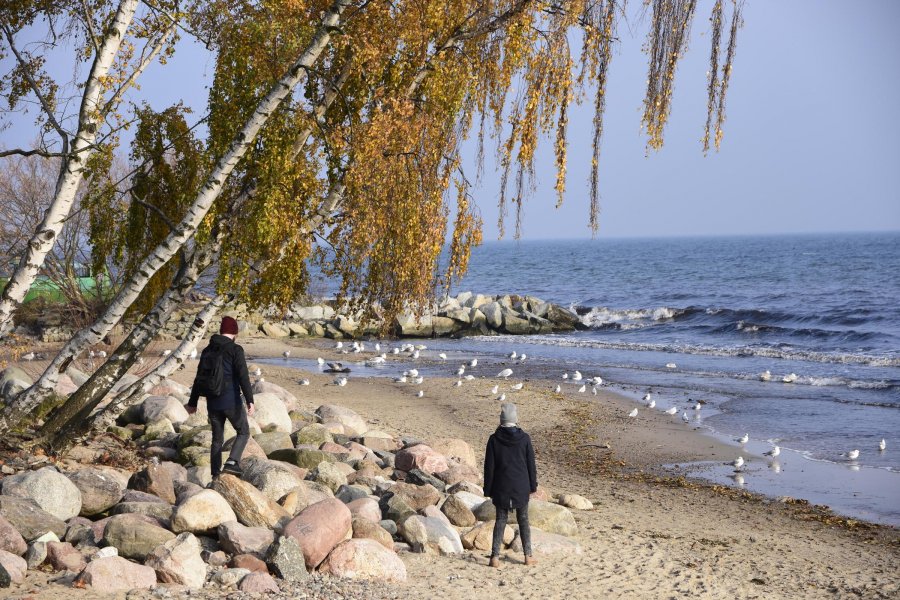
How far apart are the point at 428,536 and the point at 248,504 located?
1.96m

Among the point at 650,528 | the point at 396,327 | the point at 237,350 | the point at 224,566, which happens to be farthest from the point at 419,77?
the point at 396,327

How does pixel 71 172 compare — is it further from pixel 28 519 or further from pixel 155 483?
pixel 28 519

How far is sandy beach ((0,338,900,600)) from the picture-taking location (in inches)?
352

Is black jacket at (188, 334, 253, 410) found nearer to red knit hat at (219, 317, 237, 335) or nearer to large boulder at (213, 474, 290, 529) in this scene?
red knit hat at (219, 317, 237, 335)

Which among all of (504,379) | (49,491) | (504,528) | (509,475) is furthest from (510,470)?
(504,379)

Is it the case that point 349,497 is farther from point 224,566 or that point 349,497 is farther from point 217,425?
point 224,566

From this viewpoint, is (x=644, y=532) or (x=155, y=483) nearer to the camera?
(x=155, y=483)

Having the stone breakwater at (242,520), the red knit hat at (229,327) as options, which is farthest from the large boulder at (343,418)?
the red knit hat at (229,327)

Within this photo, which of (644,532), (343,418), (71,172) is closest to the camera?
(71,172)

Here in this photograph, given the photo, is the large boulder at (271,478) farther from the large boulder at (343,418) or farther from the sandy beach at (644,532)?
the large boulder at (343,418)

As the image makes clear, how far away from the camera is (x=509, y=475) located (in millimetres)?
9102

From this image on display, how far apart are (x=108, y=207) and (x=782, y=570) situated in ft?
30.8

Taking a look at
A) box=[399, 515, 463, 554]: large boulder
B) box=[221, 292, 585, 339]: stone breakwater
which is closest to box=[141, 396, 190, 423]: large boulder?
box=[399, 515, 463, 554]: large boulder

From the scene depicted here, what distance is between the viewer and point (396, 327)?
4181 cm
